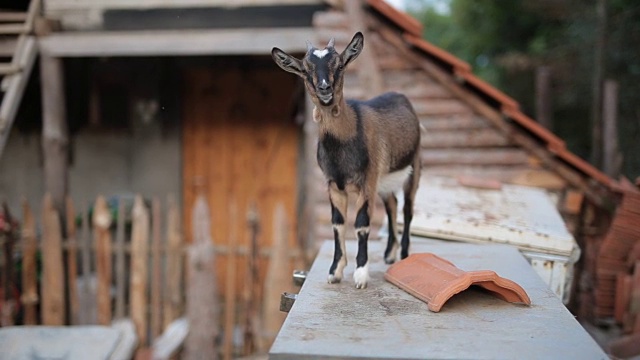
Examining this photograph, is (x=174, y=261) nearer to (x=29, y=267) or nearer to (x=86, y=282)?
(x=86, y=282)

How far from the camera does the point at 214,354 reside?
239 inches

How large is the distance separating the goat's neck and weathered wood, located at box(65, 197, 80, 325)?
4125 mm

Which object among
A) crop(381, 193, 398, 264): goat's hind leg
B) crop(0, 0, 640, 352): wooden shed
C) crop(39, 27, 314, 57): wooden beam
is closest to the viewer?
crop(381, 193, 398, 264): goat's hind leg

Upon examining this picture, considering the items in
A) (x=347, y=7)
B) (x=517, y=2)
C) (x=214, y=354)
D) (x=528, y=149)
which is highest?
(x=517, y=2)

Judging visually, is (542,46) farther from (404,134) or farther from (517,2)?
(404,134)

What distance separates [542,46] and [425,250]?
8.19 metres

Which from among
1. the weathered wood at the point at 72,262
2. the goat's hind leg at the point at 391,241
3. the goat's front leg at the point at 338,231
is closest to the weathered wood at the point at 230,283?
the weathered wood at the point at 72,262

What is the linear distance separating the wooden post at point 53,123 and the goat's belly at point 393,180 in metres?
4.25

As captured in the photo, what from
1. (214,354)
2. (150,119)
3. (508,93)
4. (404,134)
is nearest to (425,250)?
(404,134)

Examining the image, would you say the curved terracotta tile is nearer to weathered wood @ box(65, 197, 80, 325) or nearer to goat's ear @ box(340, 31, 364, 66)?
goat's ear @ box(340, 31, 364, 66)

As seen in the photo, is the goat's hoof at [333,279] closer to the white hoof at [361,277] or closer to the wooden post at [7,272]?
the white hoof at [361,277]

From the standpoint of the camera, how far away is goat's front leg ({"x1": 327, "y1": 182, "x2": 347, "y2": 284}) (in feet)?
9.05

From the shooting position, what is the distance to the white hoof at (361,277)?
2686mm

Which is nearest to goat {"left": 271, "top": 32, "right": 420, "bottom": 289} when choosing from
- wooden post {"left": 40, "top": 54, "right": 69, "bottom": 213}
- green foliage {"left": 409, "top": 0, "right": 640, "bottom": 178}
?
wooden post {"left": 40, "top": 54, "right": 69, "bottom": 213}
